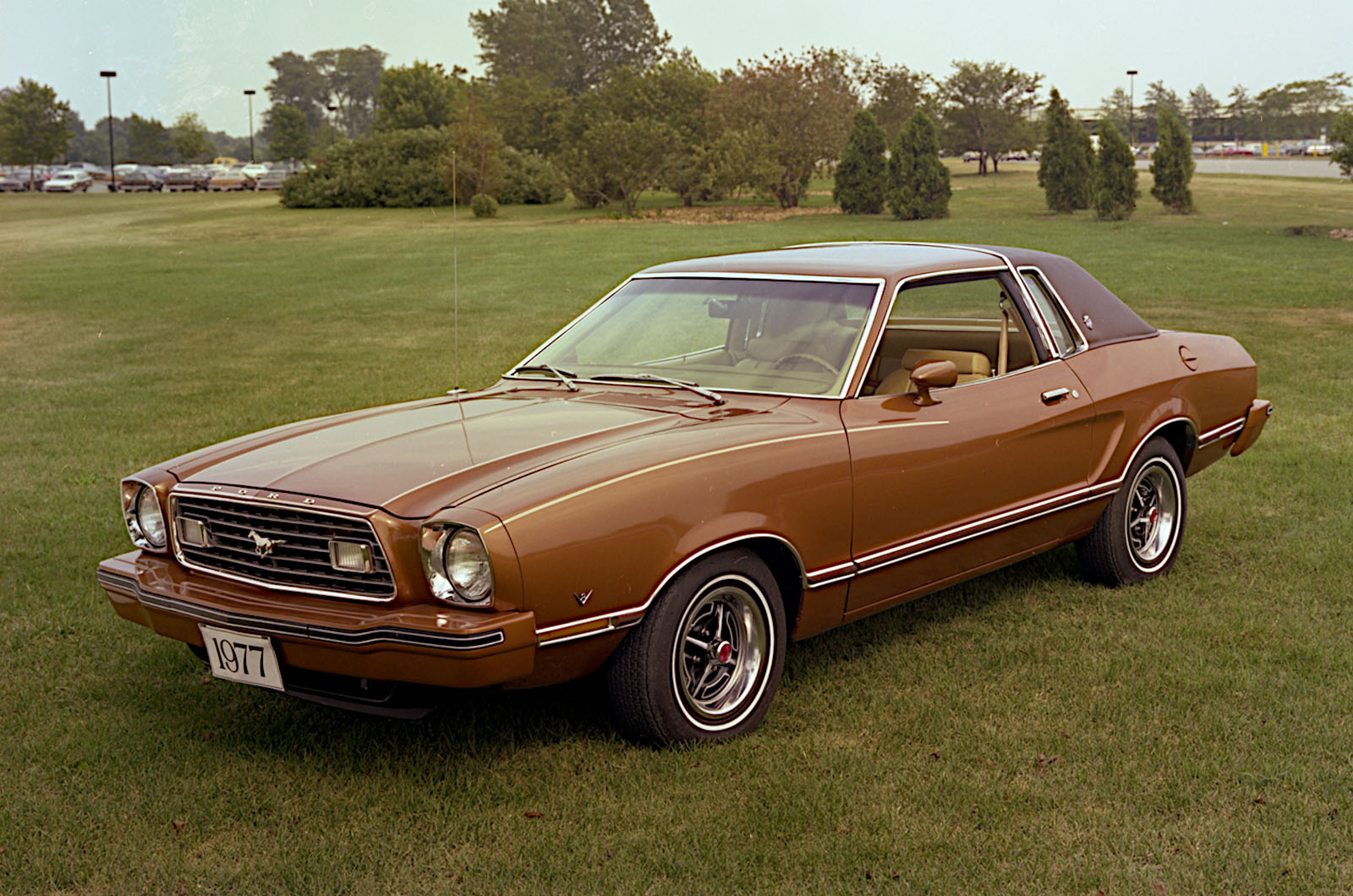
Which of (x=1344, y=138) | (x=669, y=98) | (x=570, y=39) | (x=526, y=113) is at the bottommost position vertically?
(x=1344, y=138)

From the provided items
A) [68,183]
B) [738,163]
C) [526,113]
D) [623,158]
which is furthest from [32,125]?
[738,163]

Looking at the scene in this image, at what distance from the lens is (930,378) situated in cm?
453

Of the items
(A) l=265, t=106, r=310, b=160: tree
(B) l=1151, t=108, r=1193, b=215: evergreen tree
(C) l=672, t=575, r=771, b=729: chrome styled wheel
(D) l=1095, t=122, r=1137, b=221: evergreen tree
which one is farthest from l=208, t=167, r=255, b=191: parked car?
(C) l=672, t=575, r=771, b=729: chrome styled wheel

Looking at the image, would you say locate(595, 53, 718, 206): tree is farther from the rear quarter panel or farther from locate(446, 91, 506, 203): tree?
the rear quarter panel

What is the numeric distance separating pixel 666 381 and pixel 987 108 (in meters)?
63.3

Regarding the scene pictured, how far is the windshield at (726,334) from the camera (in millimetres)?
4699

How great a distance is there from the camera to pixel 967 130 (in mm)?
65875

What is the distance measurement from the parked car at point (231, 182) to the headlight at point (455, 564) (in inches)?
2756

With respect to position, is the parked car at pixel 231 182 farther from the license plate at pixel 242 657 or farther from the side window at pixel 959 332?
the license plate at pixel 242 657

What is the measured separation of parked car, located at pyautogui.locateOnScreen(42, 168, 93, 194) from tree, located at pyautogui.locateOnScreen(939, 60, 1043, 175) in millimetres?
46191

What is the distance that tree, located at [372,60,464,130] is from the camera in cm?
6331

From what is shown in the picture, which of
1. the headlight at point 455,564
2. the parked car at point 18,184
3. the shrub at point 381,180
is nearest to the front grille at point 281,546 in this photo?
the headlight at point 455,564

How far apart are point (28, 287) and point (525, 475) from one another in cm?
2151

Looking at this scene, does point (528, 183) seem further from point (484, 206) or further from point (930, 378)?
point (930, 378)
